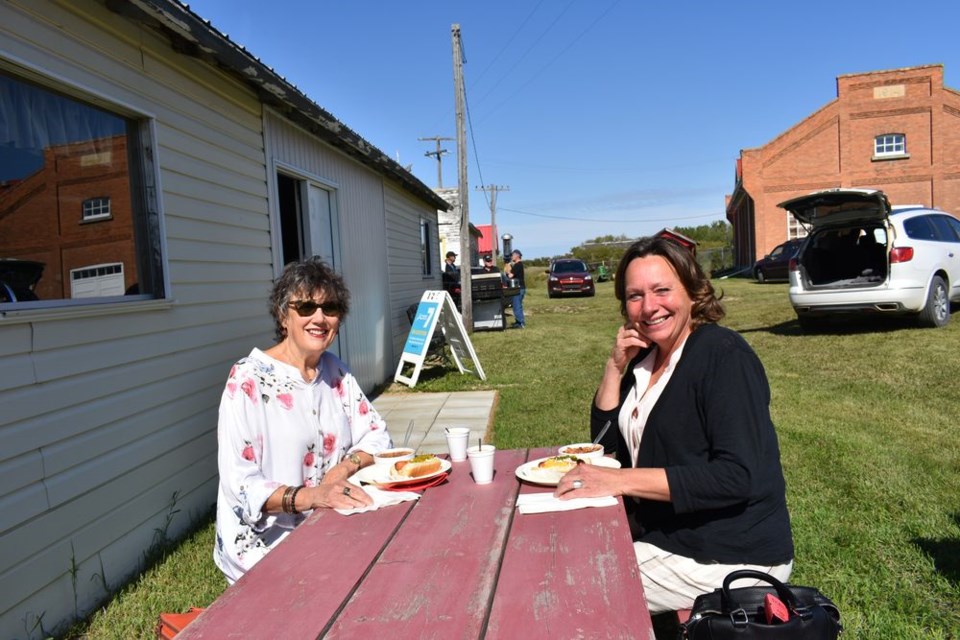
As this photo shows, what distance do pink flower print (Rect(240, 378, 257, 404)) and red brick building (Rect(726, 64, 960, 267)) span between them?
29742 millimetres

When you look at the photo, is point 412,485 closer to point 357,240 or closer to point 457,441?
point 457,441

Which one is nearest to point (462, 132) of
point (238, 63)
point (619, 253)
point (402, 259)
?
point (402, 259)

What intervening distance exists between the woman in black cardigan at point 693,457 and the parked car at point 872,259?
7.97 metres

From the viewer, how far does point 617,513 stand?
1.97 meters

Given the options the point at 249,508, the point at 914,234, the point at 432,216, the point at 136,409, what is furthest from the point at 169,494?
the point at 432,216

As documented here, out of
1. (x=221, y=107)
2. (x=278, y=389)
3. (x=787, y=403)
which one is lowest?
(x=787, y=403)

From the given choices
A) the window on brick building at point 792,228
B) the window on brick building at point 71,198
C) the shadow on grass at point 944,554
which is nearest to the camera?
the window on brick building at point 71,198

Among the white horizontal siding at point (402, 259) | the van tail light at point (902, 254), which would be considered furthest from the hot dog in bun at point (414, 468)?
the van tail light at point (902, 254)

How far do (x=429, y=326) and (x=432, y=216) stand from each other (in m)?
6.54

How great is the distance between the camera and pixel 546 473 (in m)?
2.34

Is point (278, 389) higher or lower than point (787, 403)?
higher

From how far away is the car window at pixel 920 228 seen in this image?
9.27 meters

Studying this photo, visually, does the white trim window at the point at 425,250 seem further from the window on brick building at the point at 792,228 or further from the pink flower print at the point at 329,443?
the window on brick building at the point at 792,228

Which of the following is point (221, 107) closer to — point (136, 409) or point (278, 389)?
point (136, 409)
